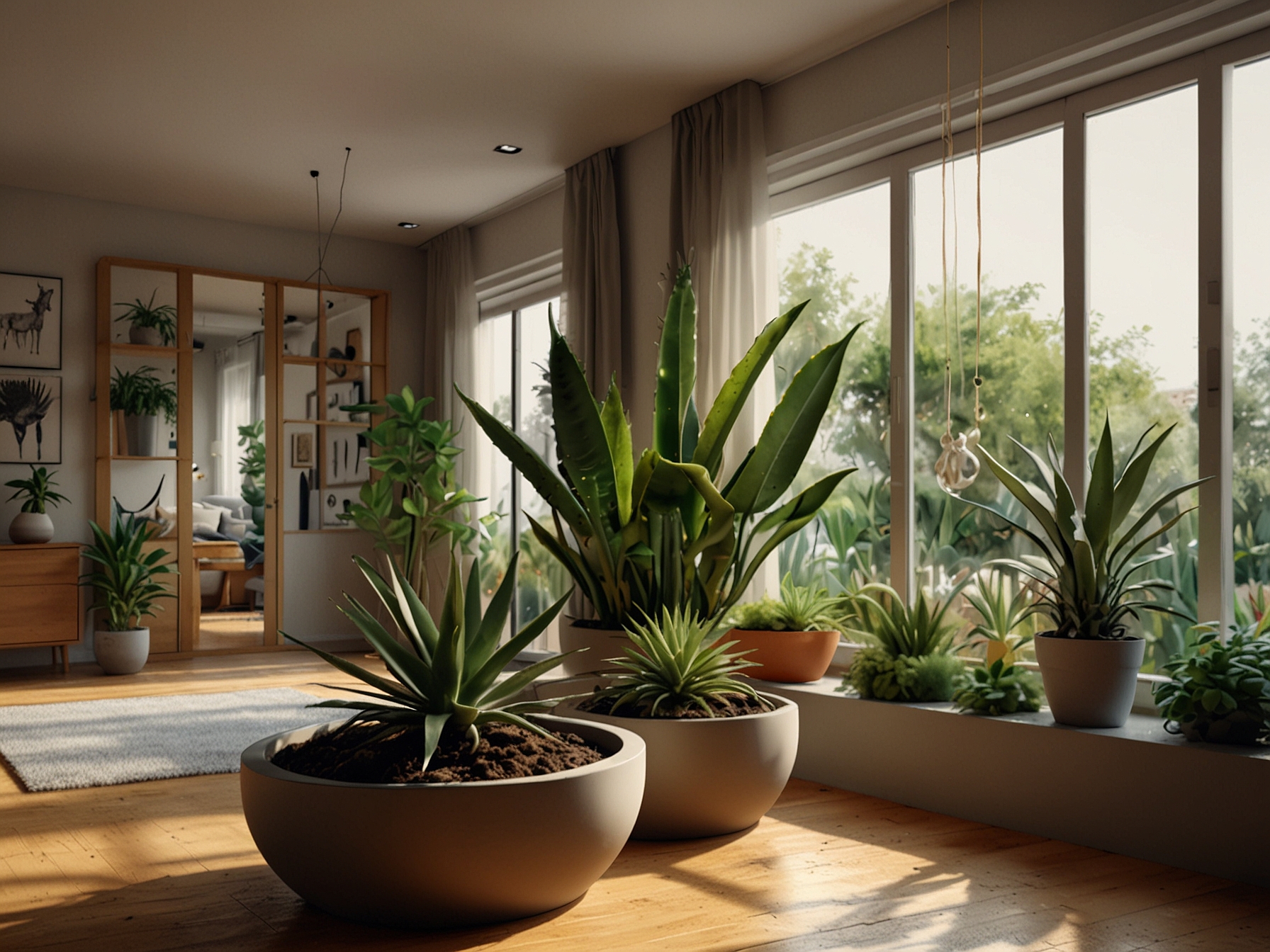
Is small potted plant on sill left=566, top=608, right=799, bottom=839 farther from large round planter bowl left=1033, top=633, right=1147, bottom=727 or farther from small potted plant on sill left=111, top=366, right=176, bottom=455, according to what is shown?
small potted plant on sill left=111, top=366, right=176, bottom=455

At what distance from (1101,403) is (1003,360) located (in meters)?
0.37

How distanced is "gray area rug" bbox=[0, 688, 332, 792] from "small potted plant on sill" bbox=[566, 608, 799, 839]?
111 centimetres

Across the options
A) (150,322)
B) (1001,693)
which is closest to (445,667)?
(1001,693)

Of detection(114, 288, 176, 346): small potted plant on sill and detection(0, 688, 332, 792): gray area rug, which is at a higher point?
detection(114, 288, 176, 346): small potted plant on sill

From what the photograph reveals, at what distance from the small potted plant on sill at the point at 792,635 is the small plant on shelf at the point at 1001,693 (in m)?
0.63

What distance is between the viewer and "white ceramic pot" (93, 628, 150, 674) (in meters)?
5.46

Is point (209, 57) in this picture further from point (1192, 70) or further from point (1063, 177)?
point (1192, 70)

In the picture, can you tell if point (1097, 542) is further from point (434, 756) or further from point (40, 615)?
point (40, 615)

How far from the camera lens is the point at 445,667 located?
198 cm

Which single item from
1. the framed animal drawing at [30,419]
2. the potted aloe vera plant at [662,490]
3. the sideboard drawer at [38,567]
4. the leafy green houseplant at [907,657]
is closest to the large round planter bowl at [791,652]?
the leafy green houseplant at [907,657]

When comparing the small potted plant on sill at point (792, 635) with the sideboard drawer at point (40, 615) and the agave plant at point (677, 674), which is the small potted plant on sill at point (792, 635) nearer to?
the agave plant at point (677, 674)

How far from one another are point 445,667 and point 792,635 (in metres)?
1.75

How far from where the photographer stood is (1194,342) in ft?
9.78

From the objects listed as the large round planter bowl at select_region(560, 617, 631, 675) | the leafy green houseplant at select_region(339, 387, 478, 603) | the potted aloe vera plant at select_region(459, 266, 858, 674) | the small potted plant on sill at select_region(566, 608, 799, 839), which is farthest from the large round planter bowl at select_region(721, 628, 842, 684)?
the leafy green houseplant at select_region(339, 387, 478, 603)
